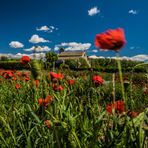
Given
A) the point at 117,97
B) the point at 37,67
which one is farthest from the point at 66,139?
the point at 117,97

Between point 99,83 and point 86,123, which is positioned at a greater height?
point 99,83

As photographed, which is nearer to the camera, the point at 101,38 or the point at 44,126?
the point at 101,38

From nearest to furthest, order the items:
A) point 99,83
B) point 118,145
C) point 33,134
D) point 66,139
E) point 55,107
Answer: point 118,145 < point 66,139 < point 33,134 < point 55,107 < point 99,83

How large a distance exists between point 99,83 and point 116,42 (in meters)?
2.15

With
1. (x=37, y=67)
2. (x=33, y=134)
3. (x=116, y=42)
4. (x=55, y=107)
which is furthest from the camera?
(x=55, y=107)

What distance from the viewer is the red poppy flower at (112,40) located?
157 cm

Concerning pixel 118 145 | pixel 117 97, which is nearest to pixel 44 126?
pixel 118 145

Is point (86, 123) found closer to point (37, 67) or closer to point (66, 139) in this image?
point (66, 139)

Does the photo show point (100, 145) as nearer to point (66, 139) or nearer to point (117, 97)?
point (66, 139)

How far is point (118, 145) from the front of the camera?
2.34 metres

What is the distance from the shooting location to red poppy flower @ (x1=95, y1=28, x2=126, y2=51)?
5.16 ft

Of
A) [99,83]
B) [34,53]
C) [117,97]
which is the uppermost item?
[34,53]

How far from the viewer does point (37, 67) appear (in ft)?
9.24

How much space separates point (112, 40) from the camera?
1.58 m
